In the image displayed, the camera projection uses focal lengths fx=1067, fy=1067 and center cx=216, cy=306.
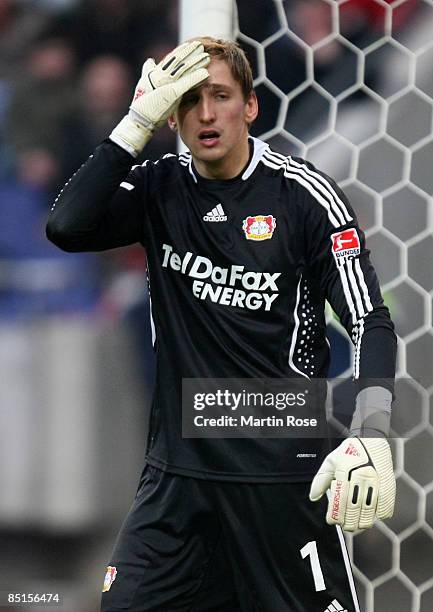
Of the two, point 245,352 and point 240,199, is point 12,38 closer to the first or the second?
point 240,199

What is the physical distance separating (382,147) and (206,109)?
0.84 meters

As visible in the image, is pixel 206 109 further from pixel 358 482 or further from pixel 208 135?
pixel 358 482

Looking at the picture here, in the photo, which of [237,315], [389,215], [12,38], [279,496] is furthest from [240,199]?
[12,38]

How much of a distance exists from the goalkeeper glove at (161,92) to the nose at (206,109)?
0.04 meters

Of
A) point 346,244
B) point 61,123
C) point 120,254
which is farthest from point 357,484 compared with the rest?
point 61,123

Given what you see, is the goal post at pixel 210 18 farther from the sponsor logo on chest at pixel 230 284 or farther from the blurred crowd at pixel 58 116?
the sponsor logo on chest at pixel 230 284

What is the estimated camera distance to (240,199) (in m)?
2.17

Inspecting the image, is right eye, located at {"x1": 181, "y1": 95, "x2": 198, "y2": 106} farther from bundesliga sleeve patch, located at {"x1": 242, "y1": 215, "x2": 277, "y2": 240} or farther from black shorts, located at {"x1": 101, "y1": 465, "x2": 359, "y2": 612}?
black shorts, located at {"x1": 101, "y1": 465, "x2": 359, "y2": 612}

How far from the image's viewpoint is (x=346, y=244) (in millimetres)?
2062

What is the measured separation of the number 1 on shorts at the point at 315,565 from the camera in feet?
6.90

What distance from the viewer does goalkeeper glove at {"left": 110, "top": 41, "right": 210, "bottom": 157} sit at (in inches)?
83.0

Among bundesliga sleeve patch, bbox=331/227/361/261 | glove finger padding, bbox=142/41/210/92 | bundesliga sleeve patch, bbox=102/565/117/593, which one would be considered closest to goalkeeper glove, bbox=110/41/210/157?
glove finger padding, bbox=142/41/210/92

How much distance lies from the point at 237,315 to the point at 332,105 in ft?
2.95

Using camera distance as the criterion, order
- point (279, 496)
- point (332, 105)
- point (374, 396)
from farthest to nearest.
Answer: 1. point (332, 105)
2. point (279, 496)
3. point (374, 396)
